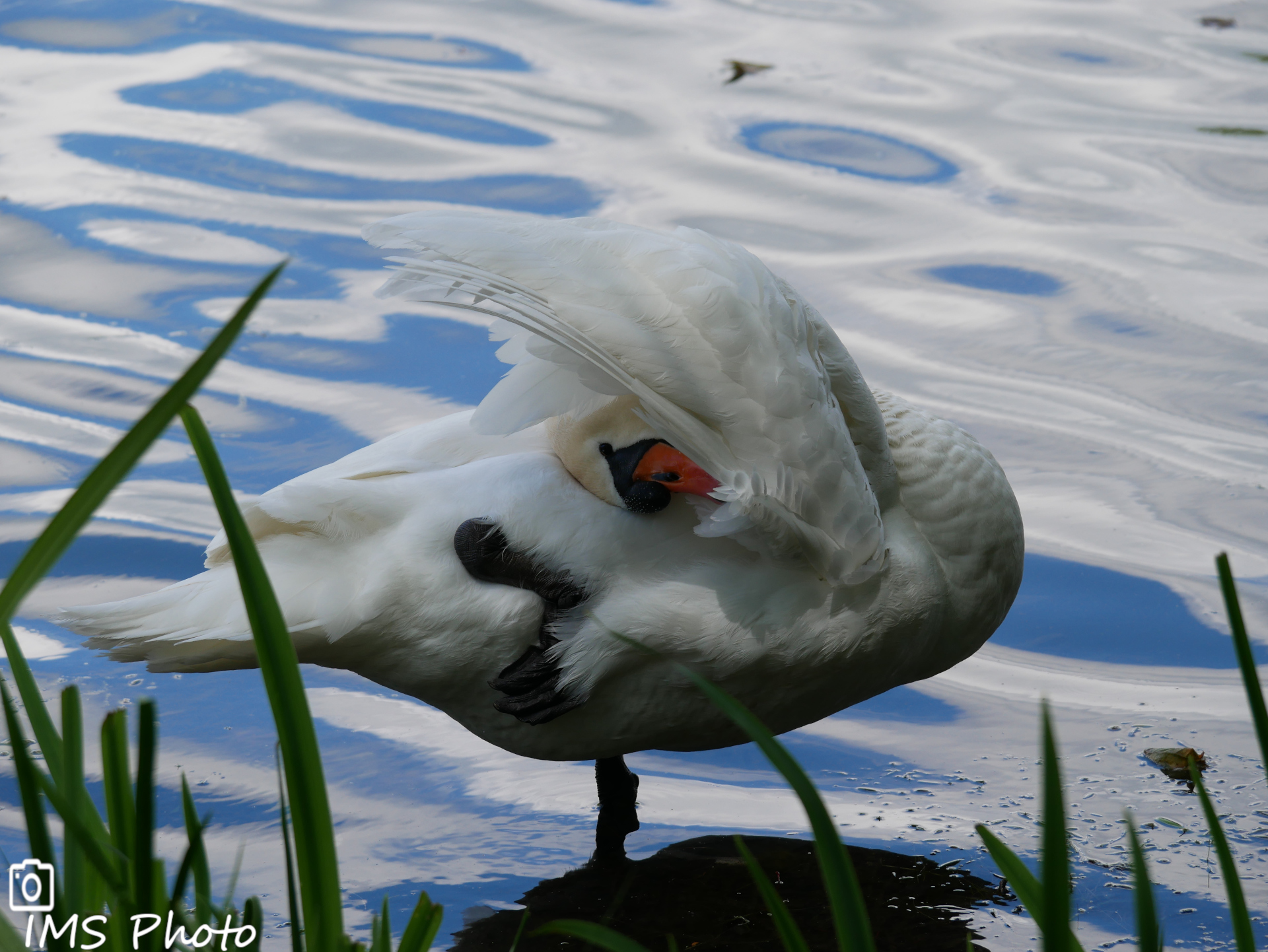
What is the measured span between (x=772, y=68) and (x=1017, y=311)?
295 centimetres

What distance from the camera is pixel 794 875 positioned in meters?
3.07

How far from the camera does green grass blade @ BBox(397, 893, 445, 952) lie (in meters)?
1.58

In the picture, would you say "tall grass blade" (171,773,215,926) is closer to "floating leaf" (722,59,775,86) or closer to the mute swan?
the mute swan

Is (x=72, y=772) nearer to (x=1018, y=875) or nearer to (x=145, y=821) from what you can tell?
(x=145, y=821)

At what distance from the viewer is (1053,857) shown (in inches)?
51.3

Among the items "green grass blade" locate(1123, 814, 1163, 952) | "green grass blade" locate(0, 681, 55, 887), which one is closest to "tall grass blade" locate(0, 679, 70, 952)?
"green grass blade" locate(0, 681, 55, 887)

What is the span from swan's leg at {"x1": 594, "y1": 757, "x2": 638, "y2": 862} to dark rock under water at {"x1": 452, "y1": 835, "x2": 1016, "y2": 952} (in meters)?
0.09

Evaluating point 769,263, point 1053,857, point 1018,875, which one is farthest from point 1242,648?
point 769,263

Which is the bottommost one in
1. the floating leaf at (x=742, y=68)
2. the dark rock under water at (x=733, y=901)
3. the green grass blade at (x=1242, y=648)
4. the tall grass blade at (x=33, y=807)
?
the dark rock under water at (x=733, y=901)

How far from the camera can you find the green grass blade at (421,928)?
1.58 m

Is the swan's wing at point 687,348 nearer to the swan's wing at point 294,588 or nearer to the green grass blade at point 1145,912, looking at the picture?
the swan's wing at point 294,588

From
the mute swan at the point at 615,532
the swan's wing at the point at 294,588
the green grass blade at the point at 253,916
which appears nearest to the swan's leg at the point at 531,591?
the mute swan at the point at 615,532

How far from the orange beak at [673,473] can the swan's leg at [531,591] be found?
0.25 meters

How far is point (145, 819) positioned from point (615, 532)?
1.35m
